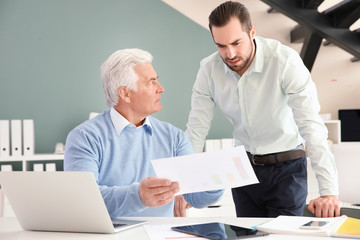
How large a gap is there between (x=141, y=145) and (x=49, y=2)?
9.18ft

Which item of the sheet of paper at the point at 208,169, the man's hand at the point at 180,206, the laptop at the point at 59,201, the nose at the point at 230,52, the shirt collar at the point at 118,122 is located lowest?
the man's hand at the point at 180,206

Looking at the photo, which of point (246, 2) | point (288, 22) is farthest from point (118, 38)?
point (288, 22)

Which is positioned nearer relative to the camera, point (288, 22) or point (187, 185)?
point (187, 185)

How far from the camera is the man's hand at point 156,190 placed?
50.6 inches

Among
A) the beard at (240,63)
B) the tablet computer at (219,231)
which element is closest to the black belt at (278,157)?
the beard at (240,63)

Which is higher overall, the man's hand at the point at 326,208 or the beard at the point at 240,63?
the beard at the point at 240,63

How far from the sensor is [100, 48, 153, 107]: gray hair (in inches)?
69.1

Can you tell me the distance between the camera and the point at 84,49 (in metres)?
4.16

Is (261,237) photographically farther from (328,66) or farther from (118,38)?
(328,66)

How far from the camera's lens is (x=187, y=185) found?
4.25ft

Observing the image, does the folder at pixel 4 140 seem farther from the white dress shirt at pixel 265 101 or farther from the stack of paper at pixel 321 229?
the stack of paper at pixel 321 229

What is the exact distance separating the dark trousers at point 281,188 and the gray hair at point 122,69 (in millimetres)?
761

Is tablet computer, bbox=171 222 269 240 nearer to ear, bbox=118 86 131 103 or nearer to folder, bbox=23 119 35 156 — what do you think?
ear, bbox=118 86 131 103

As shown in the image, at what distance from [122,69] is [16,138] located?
231 centimetres
